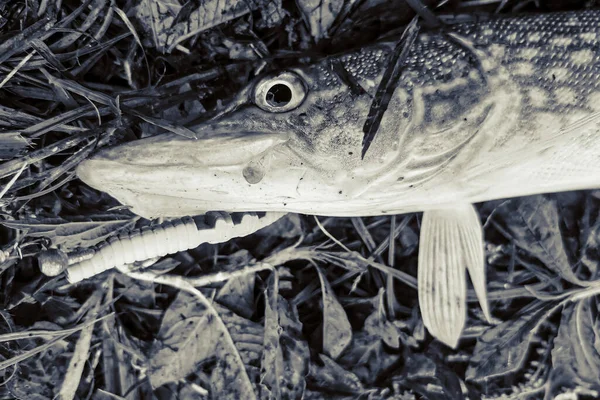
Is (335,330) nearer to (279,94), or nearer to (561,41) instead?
(279,94)

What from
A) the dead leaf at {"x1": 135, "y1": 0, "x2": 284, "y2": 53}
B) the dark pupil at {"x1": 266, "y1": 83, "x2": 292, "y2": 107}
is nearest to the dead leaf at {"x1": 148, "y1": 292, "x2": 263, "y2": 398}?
the dark pupil at {"x1": 266, "y1": 83, "x2": 292, "y2": 107}

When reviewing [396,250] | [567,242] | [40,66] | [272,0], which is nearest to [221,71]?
[272,0]

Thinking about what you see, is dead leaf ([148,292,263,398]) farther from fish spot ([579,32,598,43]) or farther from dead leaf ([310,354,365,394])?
fish spot ([579,32,598,43])

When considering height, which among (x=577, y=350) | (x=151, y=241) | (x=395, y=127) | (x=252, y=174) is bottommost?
(x=577, y=350)

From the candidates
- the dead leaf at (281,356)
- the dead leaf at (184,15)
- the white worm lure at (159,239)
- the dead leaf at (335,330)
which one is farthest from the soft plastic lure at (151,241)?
the dead leaf at (184,15)

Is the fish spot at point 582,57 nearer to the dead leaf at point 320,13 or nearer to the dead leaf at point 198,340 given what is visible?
the dead leaf at point 320,13

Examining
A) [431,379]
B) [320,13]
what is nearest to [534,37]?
[320,13]

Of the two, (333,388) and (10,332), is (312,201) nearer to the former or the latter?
(333,388)
